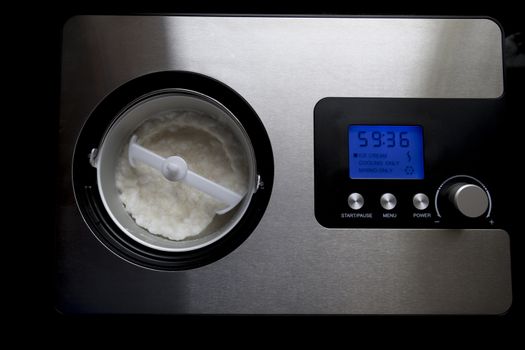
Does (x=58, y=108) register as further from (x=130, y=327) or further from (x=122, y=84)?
(x=130, y=327)

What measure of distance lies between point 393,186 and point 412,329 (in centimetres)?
29

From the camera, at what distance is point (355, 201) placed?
2.48ft

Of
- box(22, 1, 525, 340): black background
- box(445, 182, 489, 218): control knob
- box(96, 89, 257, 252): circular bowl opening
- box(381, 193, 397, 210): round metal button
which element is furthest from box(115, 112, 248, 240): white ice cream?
box(445, 182, 489, 218): control knob

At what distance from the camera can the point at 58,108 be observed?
782 mm

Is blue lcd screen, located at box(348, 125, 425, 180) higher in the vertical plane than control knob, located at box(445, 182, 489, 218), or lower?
higher

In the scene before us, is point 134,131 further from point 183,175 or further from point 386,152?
point 386,152

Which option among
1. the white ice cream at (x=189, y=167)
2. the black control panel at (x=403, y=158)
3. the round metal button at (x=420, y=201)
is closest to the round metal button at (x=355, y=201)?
the black control panel at (x=403, y=158)

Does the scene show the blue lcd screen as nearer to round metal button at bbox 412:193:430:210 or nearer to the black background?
round metal button at bbox 412:193:430:210

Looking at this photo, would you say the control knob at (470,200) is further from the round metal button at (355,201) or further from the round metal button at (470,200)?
the round metal button at (355,201)

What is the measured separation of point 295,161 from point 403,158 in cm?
22

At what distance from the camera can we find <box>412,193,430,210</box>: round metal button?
75cm

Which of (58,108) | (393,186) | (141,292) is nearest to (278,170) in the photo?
(393,186)

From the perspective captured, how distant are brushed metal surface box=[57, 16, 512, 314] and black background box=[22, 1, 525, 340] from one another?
0.04 metres

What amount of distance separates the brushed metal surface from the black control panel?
0.08ft
